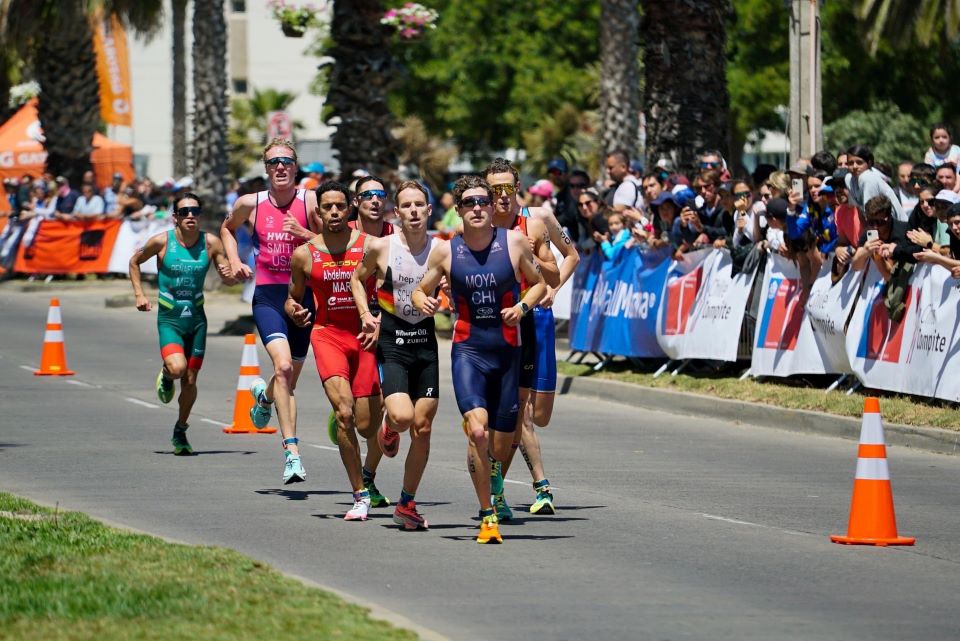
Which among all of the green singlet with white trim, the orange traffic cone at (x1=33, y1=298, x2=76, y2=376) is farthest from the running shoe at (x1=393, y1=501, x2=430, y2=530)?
the orange traffic cone at (x1=33, y1=298, x2=76, y2=376)

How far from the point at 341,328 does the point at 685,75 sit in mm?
11423

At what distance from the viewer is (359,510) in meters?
10.7

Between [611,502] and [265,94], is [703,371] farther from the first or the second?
[265,94]

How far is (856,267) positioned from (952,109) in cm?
4066

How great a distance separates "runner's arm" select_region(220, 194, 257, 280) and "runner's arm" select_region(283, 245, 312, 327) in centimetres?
82

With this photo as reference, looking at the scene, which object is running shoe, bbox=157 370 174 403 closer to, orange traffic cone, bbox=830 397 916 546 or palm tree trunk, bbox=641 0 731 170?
orange traffic cone, bbox=830 397 916 546

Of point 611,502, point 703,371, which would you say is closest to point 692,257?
point 703,371

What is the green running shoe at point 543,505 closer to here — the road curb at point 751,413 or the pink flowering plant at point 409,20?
the road curb at point 751,413

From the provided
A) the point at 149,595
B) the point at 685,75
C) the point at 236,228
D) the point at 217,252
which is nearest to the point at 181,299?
the point at 217,252

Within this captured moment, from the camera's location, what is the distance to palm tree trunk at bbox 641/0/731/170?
71.5 ft

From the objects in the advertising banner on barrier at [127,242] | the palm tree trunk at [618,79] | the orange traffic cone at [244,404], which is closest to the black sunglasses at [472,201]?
the orange traffic cone at [244,404]

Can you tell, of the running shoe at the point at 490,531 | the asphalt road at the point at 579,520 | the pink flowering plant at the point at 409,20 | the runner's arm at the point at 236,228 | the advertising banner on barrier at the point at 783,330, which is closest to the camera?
the asphalt road at the point at 579,520

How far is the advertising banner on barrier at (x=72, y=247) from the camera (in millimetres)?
37375

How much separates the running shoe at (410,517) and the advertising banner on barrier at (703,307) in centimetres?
831
